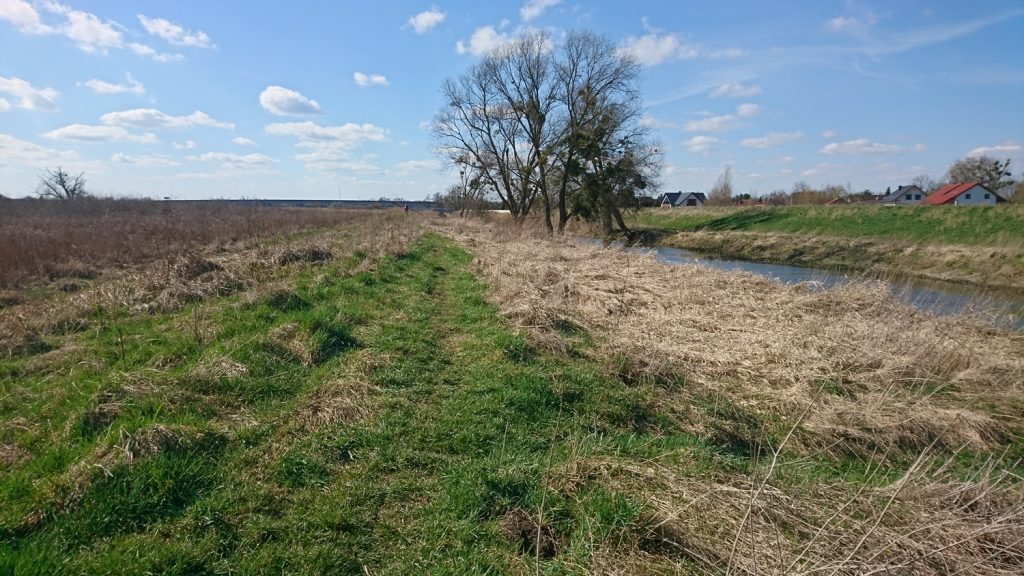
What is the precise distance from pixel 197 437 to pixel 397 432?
1556 millimetres

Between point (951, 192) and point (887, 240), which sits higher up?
point (951, 192)

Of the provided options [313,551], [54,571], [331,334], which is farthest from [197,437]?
[331,334]

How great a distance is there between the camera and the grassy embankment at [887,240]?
2081 centimetres

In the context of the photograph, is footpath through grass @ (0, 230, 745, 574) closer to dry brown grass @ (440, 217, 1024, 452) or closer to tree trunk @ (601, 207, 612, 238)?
dry brown grass @ (440, 217, 1024, 452)

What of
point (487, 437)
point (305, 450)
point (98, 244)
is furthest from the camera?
point (98, 244)

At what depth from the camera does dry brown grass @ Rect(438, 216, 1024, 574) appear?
2.82m

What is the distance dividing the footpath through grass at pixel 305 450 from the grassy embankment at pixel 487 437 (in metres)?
0.02

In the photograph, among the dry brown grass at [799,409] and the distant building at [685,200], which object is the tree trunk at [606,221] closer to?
the dry brown grass at [799,409]

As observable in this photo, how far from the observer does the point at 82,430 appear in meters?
3.94

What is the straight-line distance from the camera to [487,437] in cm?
448

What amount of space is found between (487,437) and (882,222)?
35377 millimetres

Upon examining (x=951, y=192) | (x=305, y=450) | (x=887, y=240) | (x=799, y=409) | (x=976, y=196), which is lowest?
(x=799, y=409)

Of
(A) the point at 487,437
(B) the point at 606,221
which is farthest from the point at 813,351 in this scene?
(B) the point at 606,221

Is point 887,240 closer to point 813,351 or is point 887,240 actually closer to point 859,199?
point 813,351
